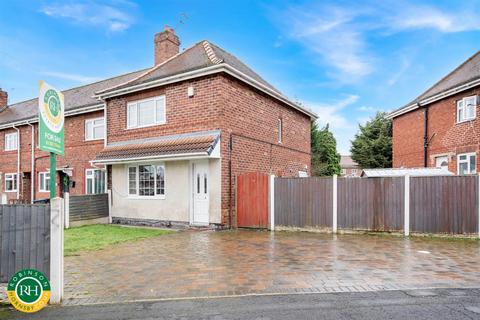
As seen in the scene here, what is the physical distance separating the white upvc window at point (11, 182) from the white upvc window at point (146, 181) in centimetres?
1331

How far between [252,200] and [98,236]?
5370mm

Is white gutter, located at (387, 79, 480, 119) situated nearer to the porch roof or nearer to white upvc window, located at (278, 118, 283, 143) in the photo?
white upvc window, located at (278, 118, 283, 143)

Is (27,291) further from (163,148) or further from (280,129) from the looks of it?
(280,129)

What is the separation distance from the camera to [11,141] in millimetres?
23281

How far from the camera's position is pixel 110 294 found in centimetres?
510

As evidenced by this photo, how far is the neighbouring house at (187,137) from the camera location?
1227 centimetres

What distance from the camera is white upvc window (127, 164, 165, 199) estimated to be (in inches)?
539

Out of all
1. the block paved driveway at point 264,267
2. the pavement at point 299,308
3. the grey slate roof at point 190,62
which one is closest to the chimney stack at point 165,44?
the grey slate roof at point 190,62

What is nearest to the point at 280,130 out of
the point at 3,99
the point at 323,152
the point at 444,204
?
the point at 444,204

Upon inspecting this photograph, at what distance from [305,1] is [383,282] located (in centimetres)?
1071

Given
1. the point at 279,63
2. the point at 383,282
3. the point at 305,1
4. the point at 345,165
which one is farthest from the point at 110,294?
the point at 345,165

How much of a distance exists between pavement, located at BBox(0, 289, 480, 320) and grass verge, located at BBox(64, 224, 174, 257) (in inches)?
170

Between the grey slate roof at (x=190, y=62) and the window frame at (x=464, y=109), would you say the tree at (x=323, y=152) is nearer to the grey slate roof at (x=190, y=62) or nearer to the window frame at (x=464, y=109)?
the window frame at (x=464, y=109)

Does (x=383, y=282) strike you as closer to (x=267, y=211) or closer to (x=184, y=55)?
(x=267, y=211)
